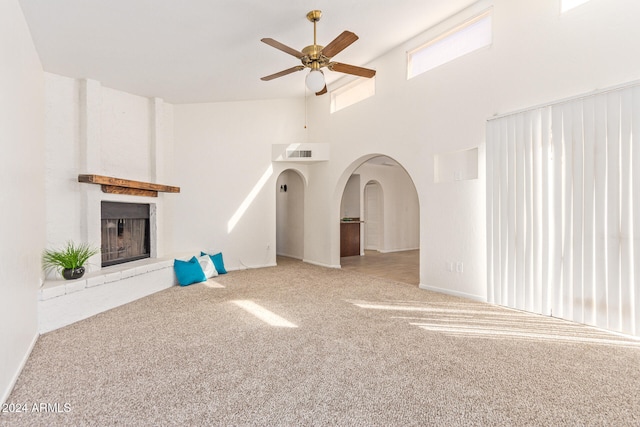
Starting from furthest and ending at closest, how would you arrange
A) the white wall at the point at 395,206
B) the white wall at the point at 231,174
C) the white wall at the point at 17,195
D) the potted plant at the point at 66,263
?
the white wall at the point at 395,206 < the white wall at the point at 231,174 < the potted plant at the point at 66,263 < the white wall at the point at 17,195

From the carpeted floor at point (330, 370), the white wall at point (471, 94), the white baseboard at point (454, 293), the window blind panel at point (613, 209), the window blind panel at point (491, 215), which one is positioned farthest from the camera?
the white baseboard at point (454, 293)

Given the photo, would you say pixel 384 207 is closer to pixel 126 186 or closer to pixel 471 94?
pixel 471 94

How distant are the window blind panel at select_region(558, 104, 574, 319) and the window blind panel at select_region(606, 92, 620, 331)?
0.29 m

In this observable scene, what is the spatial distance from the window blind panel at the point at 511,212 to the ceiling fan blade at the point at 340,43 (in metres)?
1.96

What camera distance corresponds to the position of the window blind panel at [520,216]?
3.53 m

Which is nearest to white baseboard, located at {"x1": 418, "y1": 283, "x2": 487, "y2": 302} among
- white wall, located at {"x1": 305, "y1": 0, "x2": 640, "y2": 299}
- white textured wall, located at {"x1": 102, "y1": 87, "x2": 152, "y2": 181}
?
white wall, located at {"x1": 305, "y1": 0, "x2": 640, "y2": 299}

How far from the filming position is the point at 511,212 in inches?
143

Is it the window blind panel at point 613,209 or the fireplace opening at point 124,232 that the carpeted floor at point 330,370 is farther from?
the fireplace opening at point 124,232

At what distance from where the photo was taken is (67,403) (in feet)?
6.17

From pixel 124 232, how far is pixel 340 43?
13.3 ft

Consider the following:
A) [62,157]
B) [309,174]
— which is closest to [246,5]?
[62,157]

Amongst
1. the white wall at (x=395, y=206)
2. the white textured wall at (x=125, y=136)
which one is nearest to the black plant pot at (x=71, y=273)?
the white textured wall at (x=125, y=136)

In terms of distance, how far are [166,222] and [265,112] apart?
2808mm

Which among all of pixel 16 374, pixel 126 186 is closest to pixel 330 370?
pixel 16 374
